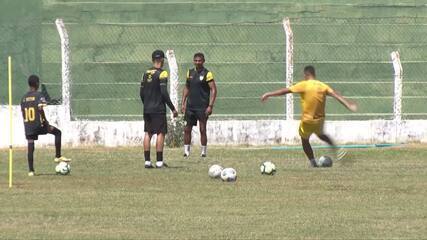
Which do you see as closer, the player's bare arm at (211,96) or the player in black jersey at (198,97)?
the player's bare arm at (211,96)

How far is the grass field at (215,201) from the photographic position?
12.0 m

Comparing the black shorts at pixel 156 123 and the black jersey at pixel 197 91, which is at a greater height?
the black jersey at pixel 197 91

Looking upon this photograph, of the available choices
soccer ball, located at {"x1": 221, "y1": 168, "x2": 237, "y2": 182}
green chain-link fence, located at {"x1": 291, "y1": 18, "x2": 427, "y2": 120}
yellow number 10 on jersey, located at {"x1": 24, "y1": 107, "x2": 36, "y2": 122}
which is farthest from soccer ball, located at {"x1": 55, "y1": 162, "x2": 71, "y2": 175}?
green chain-link fence, located at {"x1": 291, "y1": 18, "x2": 427, "y2": 120}

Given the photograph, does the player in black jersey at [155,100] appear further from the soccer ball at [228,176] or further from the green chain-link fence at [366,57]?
the green chain-link fence at [366,57]

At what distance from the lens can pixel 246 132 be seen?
1023 inches

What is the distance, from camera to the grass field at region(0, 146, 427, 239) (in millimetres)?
12008

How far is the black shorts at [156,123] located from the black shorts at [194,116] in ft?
9.56

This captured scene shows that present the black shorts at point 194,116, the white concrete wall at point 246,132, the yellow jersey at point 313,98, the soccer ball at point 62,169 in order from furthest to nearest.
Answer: the white concrete wall at point 246,132
the black shorts at point 194,116
the yellow jersey at point 313,98
the soccer ball at point 62,169

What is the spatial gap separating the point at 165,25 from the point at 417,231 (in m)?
17.6

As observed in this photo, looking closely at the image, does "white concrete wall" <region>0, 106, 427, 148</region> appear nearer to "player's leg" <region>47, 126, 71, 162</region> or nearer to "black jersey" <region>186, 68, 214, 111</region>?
"black jersey" <region>186, 68, 214, 111</region>

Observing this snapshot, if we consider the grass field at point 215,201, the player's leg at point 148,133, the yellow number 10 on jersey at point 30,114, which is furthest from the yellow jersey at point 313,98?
the yellow number 10 on jersey at point 30,114

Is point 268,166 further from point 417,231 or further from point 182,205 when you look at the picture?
point 417,231

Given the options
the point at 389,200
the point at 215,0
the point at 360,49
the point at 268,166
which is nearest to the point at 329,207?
the point at 389,200

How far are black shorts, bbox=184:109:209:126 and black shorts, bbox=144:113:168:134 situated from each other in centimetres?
291
